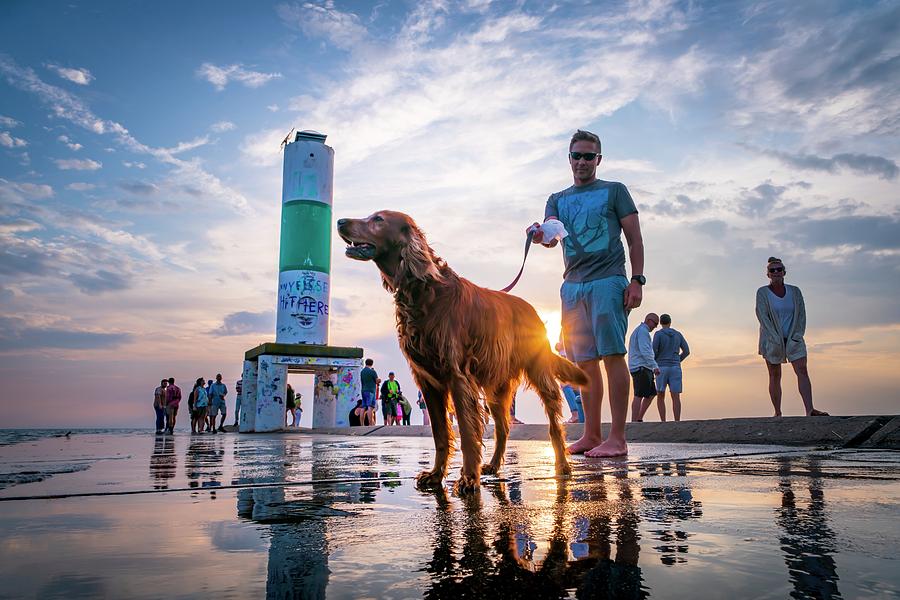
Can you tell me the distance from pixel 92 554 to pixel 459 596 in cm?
85

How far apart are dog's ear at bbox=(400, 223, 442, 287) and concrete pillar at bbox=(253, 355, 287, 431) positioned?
70.7ft

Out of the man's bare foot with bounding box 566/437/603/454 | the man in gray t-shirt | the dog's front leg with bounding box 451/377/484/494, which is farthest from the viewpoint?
the man's bare foot with bounding box 566/437/603/454

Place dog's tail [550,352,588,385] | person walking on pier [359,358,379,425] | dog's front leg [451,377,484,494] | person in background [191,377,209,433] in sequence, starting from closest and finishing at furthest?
dog's front leg [451,377,484,494] → dog's tail [550,352,588,385] → person walking on pier [359,358,379,425] → person in background [191,377,209,433]

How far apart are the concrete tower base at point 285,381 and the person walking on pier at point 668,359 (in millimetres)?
13725

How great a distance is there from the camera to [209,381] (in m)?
24.9

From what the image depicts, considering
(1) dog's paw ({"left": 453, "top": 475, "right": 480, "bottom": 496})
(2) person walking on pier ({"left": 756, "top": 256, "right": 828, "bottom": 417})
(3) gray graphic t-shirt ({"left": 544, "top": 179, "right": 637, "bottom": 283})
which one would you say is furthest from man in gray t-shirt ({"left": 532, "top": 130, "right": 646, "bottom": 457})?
(2) person walking on pier ({"left": 756, "top": 256, "right": 828, "bottom": 417})

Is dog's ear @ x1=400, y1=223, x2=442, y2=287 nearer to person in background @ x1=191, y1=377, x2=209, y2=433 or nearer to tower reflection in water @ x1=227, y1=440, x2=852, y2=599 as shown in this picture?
tower reflection in water @ x1=227, y1=440, x2=852, y2=599

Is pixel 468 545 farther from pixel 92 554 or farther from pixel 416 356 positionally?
pixel 416 356

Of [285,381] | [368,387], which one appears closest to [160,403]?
[285,381]

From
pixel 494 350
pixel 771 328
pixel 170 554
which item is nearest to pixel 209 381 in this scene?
pixel 771 328

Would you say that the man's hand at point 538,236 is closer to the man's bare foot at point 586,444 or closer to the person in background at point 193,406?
the man's bare foot at point 586,444

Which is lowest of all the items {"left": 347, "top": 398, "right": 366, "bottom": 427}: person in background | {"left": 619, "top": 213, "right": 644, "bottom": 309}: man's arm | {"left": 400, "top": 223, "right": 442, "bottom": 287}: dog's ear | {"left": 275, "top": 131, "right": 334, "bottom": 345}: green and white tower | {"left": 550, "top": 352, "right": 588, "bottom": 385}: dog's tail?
{"left": 347, "top": 398, "right": 366, "bottom": 427}: person in background

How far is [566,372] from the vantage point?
4.02m

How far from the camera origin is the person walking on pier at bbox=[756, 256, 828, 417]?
7664mm
